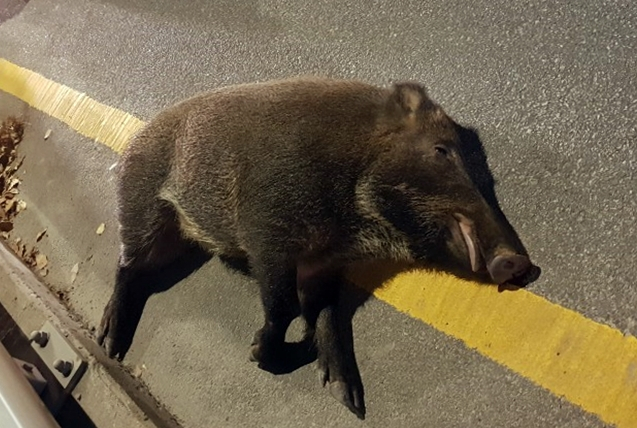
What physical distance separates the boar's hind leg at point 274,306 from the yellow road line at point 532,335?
16.6 inches

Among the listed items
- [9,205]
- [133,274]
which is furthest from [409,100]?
[9,205]

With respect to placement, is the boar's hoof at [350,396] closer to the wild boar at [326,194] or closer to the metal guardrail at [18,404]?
the wild boar at [326,194]

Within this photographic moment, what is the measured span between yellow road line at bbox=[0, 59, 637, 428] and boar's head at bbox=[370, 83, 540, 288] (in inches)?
4.0

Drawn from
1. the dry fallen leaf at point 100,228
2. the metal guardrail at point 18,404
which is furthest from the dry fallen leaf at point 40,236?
the metal guardrail at point 18,404

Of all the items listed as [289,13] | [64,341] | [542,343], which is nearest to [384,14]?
[289,13]

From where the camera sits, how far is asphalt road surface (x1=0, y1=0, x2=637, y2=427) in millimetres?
2980

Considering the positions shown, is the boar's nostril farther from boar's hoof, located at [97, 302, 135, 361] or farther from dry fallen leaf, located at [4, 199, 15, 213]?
dry fallen leaf, located at [4, 199, 15, 213]

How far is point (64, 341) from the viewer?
4.21 meters

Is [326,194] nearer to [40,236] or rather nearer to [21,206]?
[40,236]

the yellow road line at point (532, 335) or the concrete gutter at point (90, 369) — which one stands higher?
the yellow road line at point (532, 335)

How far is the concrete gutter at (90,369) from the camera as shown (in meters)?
3.79

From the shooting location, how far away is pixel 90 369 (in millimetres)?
4070

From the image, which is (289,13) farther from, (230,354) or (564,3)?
(230,354)

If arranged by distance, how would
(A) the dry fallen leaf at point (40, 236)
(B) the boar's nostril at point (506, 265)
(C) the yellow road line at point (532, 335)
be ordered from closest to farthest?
(C) the yellow road line at point (532, 335), (B) the boar's nostril at point (506, 265), (A) the dry fallen leaf at point (40, 236)
